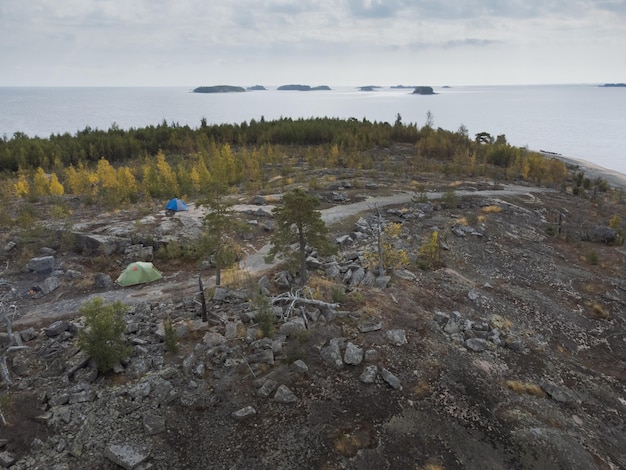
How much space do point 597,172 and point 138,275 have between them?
80.0 m

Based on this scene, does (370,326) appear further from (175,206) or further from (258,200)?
(258,200)

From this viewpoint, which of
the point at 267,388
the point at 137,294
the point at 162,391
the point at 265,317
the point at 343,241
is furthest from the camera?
the point at 343,241

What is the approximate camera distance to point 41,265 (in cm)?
2447

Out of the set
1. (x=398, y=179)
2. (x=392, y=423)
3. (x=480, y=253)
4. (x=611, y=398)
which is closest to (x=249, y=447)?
(x=392, y=423)

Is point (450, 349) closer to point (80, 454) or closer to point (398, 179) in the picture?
point (80, 454)

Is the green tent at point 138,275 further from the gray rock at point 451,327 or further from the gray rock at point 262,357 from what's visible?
the gray rock at point 451,327

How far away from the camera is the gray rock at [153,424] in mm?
13012

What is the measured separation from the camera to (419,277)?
24203 mm

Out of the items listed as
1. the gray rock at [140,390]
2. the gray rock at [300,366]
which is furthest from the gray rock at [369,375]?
the gray rock at [140,390]

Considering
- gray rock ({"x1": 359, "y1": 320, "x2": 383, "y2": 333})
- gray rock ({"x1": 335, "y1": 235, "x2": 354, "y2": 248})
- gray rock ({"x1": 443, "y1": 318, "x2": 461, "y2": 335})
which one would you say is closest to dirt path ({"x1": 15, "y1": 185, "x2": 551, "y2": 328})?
gray rock ({"x1": 335, "y1": 235, "x2": 354, "y2": 248})

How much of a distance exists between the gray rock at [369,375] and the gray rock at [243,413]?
4.03 meters

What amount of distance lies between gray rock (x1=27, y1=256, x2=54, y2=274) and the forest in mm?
13473

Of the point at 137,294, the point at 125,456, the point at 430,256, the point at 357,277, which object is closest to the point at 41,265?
the point at 137,294

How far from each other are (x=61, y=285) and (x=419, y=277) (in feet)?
65.1
